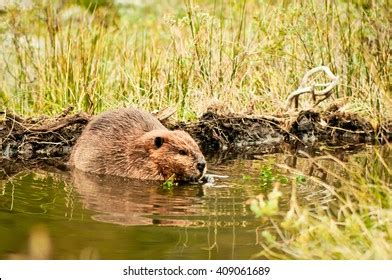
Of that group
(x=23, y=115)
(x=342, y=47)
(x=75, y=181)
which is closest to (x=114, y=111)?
(x=75, y=181)

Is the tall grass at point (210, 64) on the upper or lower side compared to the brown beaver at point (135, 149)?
upper

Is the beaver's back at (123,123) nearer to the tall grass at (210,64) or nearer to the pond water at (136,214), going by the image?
the pond water at (136,214)

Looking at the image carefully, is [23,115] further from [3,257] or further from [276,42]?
[3,257]

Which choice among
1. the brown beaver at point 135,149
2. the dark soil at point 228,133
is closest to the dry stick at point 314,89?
the dark soil at point 228,133

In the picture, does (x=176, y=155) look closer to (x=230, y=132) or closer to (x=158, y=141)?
(x=158, y=141)

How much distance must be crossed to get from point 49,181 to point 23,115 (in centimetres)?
223

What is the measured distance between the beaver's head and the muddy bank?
3.88 feet

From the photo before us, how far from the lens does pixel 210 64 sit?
9727 mm

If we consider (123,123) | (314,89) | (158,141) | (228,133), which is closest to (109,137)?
(123,123)

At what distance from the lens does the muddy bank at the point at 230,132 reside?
8758 mm

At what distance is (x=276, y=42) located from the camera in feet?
32.0

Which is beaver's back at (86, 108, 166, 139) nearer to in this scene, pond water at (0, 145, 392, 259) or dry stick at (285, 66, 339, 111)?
pond water at (0, 145, 392, 259)

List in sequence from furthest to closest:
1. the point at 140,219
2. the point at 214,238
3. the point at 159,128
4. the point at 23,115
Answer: the point at 23,115 → the point at 159,128 → the point at 140,219 → the point at 214,238

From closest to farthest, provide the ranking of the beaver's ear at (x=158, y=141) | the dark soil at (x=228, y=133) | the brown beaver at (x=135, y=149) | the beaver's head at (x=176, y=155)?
the beaver's head at (x=176, y=155) → the brown beaver at (x=135, y=149) → the beaver's ear at (x=158, y=141) → the dark soil at (x=228, y=133)
